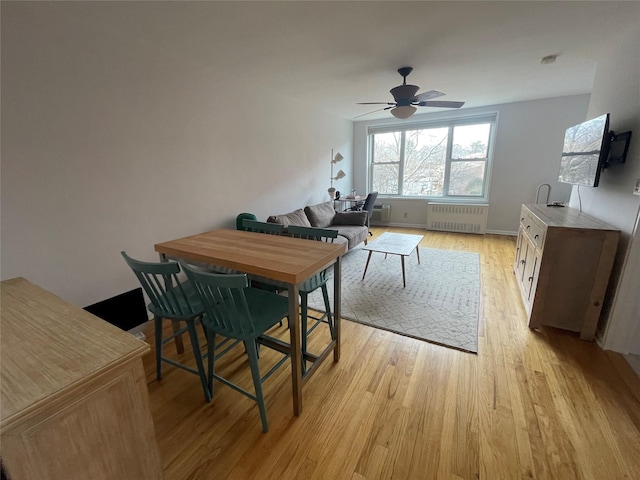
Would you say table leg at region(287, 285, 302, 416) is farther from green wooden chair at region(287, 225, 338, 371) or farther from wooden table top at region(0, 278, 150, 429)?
wooden table top at region(0, 278, 150, 429)

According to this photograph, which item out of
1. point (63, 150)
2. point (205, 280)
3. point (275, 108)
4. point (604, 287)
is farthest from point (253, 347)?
point (275, 108)

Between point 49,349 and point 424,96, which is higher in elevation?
point 424,96

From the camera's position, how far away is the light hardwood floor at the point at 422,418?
128cm

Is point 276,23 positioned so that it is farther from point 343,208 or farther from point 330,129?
point 343,208

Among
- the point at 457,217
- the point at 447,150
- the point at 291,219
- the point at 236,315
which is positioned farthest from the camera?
the point at 447,150

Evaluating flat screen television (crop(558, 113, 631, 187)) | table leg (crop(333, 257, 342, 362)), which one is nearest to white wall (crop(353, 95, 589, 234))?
flat screen television (crop(558, 113, 631, 187))

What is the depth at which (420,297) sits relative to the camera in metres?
2.88

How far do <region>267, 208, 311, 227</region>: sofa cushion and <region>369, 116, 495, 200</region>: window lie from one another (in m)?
3.17

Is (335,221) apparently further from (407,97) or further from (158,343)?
(158,343)

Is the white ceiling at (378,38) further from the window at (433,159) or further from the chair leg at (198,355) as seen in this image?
the chair leg at (198,355)

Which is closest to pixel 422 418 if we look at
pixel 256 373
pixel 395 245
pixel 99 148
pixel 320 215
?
pixel 256 373

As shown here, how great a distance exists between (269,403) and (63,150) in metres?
2.25

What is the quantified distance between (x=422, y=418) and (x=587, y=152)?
271cm

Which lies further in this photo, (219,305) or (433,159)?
(433,159)
